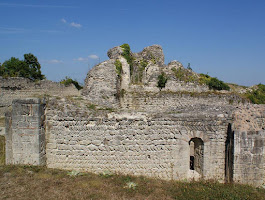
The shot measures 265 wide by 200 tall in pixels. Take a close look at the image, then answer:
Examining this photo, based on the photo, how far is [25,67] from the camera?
119 feet

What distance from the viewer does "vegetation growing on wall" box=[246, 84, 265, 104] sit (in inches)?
684

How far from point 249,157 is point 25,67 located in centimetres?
3818

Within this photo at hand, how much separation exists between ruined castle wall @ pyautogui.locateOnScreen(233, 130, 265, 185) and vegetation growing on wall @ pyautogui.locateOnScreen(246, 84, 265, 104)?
36.5ft

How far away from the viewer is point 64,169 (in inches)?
315

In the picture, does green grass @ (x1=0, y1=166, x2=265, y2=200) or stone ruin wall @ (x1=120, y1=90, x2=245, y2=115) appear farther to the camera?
stone ruin wall @ (x1=120, y1=90, x2=245, y2=115)

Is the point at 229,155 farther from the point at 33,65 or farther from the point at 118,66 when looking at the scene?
the point at 33,65

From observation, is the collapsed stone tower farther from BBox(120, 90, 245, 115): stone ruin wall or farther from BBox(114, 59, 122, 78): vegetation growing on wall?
BBox(114, 59, 122, 78): vegetation growing on wall

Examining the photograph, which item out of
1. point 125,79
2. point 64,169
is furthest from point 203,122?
point 125,79

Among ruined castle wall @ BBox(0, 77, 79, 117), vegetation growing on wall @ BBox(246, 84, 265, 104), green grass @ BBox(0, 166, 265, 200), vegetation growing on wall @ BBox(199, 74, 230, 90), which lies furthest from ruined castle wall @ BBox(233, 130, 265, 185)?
ruined castle wall @ BBox(0, 77, 79, 117)

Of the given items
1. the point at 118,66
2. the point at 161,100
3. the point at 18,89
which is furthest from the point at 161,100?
the point at 18,89

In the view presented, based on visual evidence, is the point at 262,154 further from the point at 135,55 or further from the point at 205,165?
the point at 135,55

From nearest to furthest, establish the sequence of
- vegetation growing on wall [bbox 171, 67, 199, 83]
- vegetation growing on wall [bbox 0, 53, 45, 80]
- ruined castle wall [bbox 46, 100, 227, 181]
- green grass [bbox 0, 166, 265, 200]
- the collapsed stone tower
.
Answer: green grass [bbox 0, 166, 265, 200]
the collapsed stone tower
ruined castle wall [bbox 46, 100, 227, 181]
vegetation growing on wall [bbox 171, 67, 199, 83]
vegetation growing on wall [bbox 0, 53, 45, 80]

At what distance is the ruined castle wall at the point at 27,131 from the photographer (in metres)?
7.63

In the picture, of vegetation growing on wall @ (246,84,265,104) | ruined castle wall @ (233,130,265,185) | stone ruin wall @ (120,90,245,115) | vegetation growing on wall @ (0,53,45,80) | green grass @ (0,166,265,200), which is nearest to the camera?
green grass @ (0,166,265,200)
